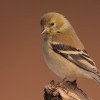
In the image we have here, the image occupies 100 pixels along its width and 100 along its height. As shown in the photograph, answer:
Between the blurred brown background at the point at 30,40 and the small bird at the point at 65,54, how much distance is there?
868 mm

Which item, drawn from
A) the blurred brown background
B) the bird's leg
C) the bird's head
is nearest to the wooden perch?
the bird's leg

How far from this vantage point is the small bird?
1959mm

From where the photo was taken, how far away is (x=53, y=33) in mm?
2043

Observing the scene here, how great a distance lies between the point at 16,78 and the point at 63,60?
104 centimetres

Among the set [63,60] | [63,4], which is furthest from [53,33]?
[63,4]

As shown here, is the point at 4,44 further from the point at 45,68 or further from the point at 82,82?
the point at 82,82

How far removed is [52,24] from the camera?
6.70 ft

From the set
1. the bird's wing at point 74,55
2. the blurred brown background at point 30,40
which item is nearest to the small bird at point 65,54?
the bird's wing at point 74,55

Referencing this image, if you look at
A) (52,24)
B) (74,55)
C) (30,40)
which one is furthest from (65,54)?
(30,40)

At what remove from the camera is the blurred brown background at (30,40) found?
2.91 metres

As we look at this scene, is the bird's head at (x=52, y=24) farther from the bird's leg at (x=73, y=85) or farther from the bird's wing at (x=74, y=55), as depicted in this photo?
the bird's leg at (x=73, y=85)

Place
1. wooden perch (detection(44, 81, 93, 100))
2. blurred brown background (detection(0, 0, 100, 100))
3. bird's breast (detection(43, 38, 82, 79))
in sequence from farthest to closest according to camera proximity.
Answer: blurred brown background (detection(0, 0, 100, 100))
bird's breast (detection(43, 38, 82, 79))
wooden perch (detection(44, 81, 93, 100))

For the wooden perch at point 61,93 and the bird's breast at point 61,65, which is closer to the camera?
the wooden perch at point 61,93

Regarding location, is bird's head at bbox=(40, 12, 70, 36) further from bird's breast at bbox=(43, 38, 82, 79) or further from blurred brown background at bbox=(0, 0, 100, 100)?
blurred brown background at bbox=(0, 0, 100, 100)
